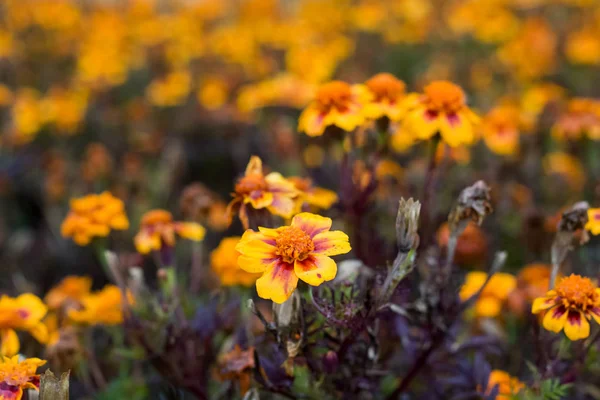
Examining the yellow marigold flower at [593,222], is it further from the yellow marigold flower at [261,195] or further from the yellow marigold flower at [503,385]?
the yellow marigold flower at [261,195]

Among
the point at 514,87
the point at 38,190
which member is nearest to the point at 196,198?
the point at 38,190

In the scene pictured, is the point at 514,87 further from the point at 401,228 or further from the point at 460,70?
the point at 401,228

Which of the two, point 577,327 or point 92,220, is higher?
point 577,327

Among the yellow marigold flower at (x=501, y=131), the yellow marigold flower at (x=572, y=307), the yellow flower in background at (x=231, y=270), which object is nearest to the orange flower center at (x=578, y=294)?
the yellow marigold flower at (x=572, y=307)

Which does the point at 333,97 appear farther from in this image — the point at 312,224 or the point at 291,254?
the point at 291,254

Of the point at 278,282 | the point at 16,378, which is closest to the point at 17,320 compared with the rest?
the point at 16,378

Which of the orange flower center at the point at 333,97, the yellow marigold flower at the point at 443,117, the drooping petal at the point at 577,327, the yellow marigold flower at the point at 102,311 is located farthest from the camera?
the yellow marigold flower at the point at 102,311
